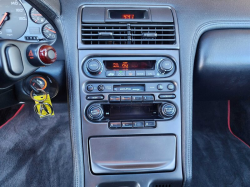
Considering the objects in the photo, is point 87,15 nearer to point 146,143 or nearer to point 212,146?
Result: point 146,143

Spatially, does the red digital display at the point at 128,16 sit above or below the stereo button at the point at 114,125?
above

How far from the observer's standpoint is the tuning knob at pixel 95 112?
990 millimetres

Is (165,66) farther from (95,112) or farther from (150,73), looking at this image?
(95,112)

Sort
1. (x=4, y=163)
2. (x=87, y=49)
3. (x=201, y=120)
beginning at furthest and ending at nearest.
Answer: (x=201, y=120) → (x=4, y=163) → (x=87, y=49)

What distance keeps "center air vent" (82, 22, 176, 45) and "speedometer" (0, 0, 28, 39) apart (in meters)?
0.47

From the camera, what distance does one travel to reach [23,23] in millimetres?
1234

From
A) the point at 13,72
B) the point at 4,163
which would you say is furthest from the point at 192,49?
the point at 4,163

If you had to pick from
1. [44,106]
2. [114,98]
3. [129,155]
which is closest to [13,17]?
[44,106]

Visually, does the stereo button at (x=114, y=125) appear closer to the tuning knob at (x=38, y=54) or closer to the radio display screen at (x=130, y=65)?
the radio display screen at (x=130, y=65)

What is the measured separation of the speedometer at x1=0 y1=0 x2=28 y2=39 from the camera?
1227 mm

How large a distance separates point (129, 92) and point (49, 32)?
0.60 metres

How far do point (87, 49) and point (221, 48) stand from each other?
2.15 ft

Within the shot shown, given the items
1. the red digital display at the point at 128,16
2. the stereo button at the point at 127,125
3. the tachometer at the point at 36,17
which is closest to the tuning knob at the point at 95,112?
the stereo button at the point at 127,125

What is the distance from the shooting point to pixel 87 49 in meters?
0.99
